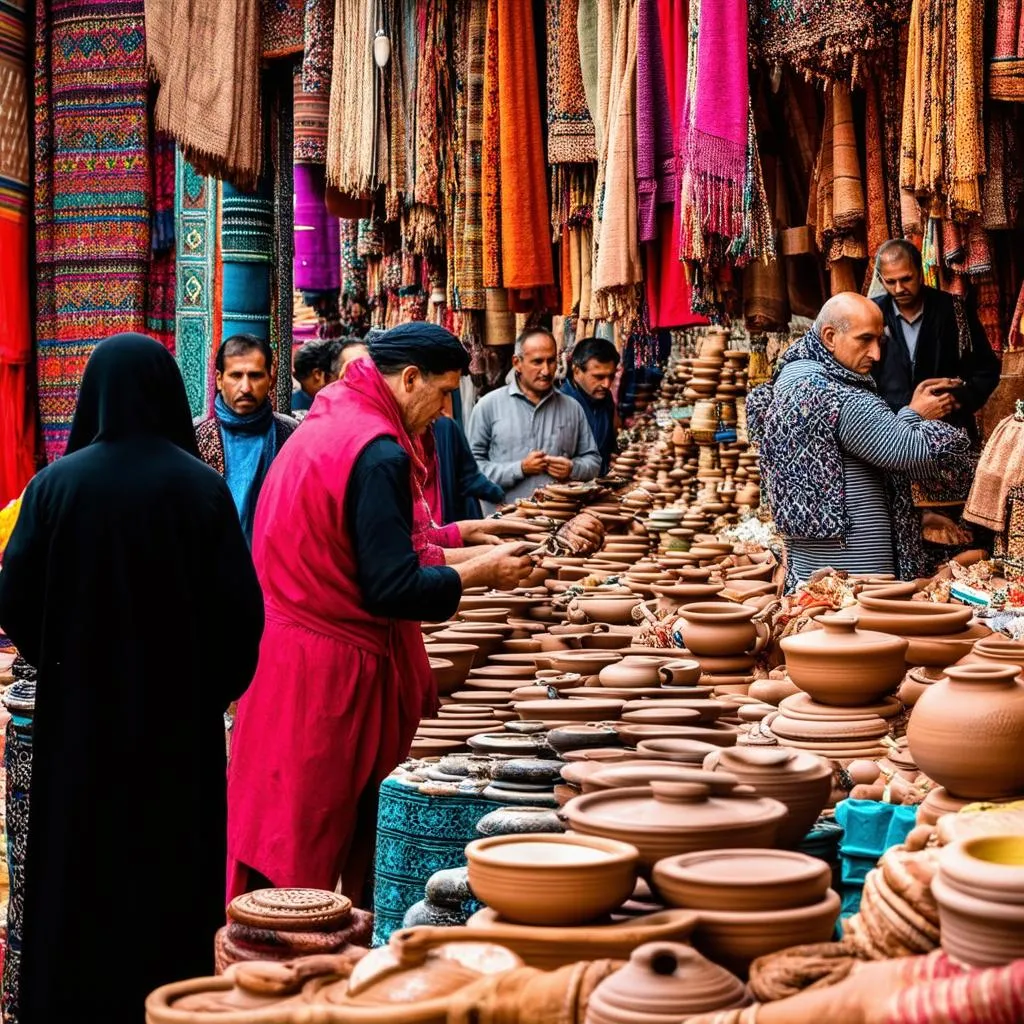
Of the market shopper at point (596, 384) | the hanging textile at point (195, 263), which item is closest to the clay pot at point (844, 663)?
the market shopper at point (596, 384)

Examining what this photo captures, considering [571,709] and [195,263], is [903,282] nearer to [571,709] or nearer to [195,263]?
[571,709]

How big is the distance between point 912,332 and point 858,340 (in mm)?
719

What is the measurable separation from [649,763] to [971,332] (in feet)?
13.0

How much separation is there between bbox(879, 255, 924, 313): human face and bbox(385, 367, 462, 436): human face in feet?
8.56

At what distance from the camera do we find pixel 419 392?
385cm

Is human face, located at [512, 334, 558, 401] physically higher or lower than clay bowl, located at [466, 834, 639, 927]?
higher

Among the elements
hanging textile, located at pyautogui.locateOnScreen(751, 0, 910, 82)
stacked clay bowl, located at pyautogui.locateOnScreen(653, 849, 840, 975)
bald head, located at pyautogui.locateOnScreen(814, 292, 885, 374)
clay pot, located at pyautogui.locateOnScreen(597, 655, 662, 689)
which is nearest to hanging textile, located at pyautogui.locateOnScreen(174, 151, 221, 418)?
hanging textile, located at pyautogui.locateOnScreen(751, 0, 910, 82)

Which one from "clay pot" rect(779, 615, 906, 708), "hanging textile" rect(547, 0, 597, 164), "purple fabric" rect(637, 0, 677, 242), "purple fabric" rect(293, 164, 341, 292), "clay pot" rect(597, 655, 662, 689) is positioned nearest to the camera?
"clay pot" rect(779, 615, 906, 708)

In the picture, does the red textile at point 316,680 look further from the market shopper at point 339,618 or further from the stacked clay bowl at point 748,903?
the stacked clay bowl at point 748,903

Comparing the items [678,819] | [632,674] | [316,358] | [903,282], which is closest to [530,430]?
[316,358]

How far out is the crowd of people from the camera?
3.09 metres

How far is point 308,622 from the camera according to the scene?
3781 mm

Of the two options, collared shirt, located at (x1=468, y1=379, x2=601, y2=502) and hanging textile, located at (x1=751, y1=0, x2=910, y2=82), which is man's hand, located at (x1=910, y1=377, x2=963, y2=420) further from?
collared shirt, located at (x1=468, y1=379, x2=601, y2=502)

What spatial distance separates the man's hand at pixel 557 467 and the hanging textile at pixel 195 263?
2.44 meters
